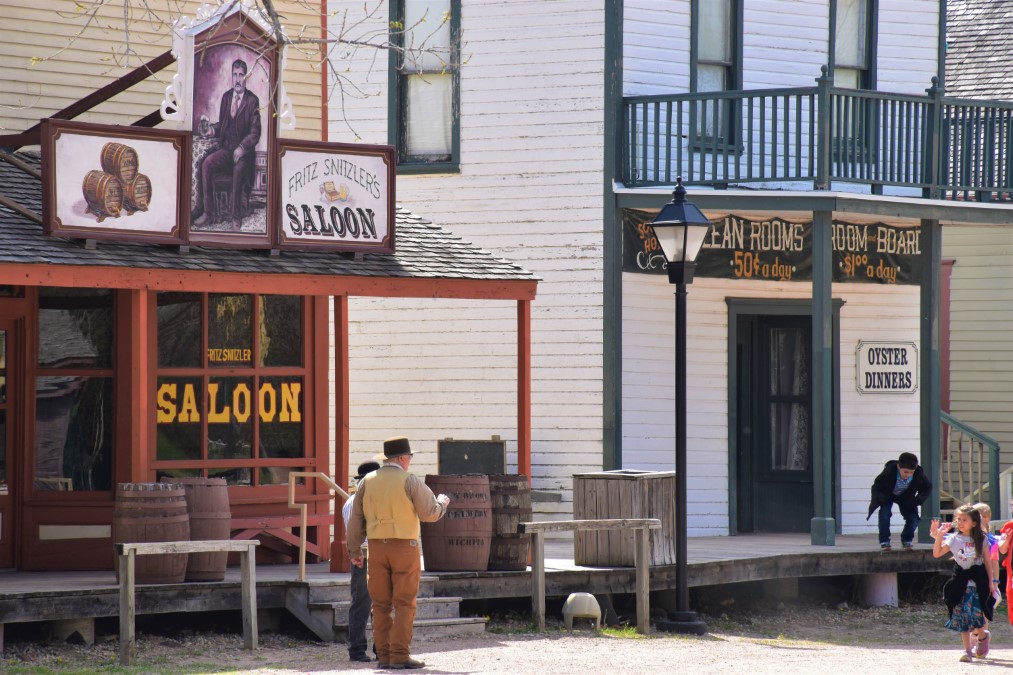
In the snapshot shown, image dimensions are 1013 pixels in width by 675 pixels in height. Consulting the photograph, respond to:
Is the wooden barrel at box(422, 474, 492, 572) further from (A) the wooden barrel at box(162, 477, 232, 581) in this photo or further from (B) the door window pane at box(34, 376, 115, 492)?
(B) the door window pane at box(34, 376, 115, 492)

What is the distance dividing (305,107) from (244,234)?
9.11ft

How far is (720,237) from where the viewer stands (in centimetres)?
1748

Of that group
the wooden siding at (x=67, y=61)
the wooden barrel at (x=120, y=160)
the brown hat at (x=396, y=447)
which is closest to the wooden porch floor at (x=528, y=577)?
the brown hat at (x=396, y=447)

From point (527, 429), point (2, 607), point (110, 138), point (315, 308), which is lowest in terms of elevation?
point (2, 607)

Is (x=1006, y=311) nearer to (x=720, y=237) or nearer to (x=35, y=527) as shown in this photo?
(x=720, y=237)

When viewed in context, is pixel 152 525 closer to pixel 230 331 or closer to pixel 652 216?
pixel 230 331

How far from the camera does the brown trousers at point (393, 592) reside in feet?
35.7

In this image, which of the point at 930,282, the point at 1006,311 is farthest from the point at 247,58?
the point at 1006,311

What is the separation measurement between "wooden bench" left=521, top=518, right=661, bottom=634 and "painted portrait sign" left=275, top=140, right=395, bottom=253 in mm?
2725

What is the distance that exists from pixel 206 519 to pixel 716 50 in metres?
8.23

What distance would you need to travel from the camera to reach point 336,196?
13.6 meters

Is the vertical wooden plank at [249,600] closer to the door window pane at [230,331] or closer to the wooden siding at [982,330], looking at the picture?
the door window pane at [230,331]

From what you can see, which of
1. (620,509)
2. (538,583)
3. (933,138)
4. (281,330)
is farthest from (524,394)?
(933,138)

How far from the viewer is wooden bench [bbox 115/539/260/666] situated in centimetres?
1100
